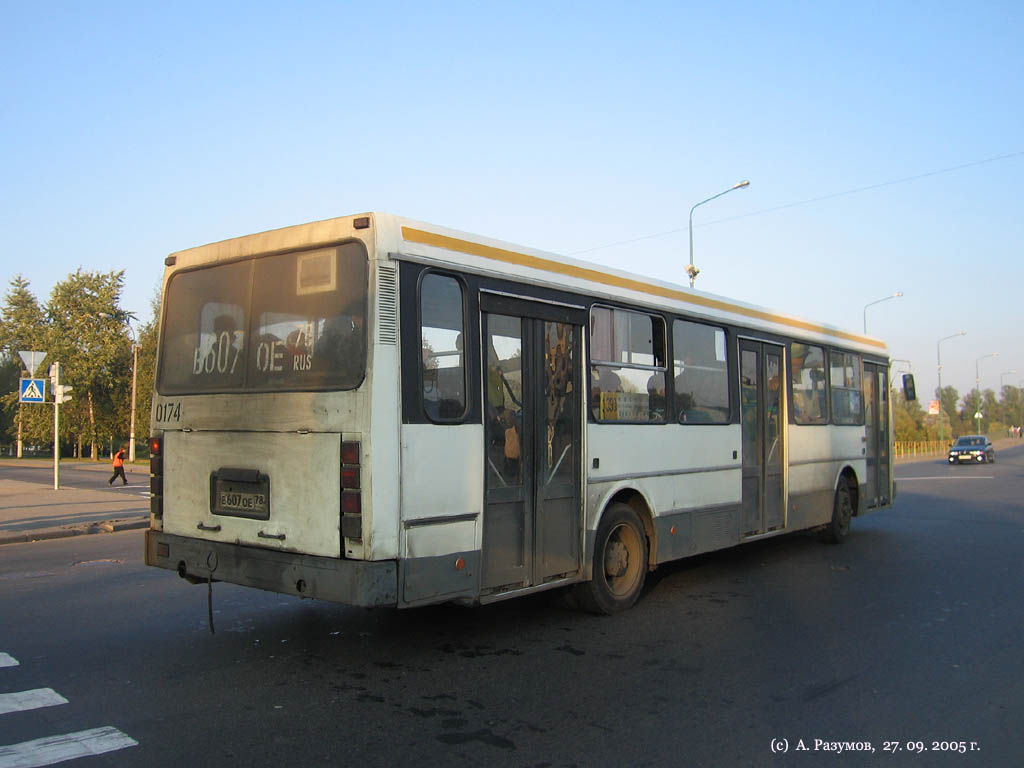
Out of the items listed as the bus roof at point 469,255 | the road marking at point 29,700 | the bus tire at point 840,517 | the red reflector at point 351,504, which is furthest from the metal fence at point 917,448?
the road marking at point 29,700

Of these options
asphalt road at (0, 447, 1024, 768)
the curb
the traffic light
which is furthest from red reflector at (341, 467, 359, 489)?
the traffic light

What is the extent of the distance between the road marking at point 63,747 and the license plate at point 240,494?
1.75 meters

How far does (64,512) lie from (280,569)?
43.8ft

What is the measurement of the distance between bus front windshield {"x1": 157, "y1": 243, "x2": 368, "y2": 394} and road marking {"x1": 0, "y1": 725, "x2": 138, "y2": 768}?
94.3 inches

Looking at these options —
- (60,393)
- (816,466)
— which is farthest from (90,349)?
(816,466)

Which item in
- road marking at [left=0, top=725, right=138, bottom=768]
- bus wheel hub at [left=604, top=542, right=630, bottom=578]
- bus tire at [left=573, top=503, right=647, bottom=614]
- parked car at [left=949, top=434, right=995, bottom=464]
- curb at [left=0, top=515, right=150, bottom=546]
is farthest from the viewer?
parked car at [left=949, top=434, right=995, bottom=464]

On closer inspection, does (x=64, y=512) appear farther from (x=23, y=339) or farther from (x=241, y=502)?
(x=23, y=339)

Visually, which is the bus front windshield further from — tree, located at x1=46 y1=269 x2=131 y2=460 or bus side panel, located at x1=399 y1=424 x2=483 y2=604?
tree, located at x1=46 y1=269 x2=131 y2=460

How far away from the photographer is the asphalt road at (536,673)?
4.62m

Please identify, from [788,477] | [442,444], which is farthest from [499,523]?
[788,477]

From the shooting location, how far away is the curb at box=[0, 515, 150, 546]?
1325cm

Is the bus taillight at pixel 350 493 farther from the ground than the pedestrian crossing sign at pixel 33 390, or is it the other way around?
the pedestrian crossing sign at pixel 33 390

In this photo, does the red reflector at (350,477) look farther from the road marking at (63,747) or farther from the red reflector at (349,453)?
the road marking at (63,747)

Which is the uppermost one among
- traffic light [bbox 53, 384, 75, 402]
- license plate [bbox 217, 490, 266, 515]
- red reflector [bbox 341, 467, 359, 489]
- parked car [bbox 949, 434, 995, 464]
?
traffic light [bbox 53, 384, 75, 402]
